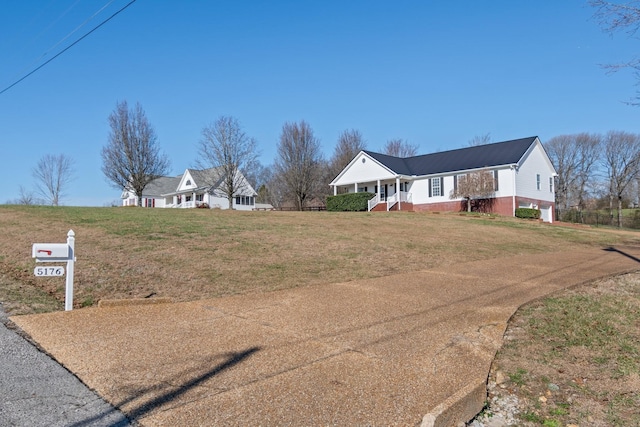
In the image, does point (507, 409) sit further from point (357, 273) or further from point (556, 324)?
point (357, 273)

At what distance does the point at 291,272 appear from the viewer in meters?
9.63

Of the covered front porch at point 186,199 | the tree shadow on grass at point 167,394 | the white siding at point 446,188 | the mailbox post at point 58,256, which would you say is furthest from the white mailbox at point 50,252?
the covered front porch at point 186,199

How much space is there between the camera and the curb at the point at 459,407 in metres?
3.21

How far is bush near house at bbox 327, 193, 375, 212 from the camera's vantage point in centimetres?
3519

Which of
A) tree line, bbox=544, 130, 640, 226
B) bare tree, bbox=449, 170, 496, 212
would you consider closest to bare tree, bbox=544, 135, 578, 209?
tree line, bbox=544, 130, 640, 226

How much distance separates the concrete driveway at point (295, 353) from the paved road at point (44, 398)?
0.13 meters

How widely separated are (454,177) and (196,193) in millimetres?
29384

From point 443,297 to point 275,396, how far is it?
473cm

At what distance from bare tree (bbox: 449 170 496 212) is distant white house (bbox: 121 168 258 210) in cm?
1994

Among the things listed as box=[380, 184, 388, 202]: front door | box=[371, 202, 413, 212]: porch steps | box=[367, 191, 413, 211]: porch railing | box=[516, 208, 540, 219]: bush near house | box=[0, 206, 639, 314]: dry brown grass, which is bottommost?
box=[0, 206, 639, 314]: dry brown grass

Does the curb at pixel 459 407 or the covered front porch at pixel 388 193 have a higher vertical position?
the covered front porch at pixel 388 193

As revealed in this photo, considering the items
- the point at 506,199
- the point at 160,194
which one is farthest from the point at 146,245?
the point at 160,194

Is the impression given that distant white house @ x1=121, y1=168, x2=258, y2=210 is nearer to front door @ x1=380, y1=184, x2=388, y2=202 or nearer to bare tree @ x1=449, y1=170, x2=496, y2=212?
front door @ x1=380, y1=184, x2=388, y2=202

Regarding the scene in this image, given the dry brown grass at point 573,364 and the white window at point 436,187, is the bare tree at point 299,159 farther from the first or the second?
the dry brown grass at point 573,364
